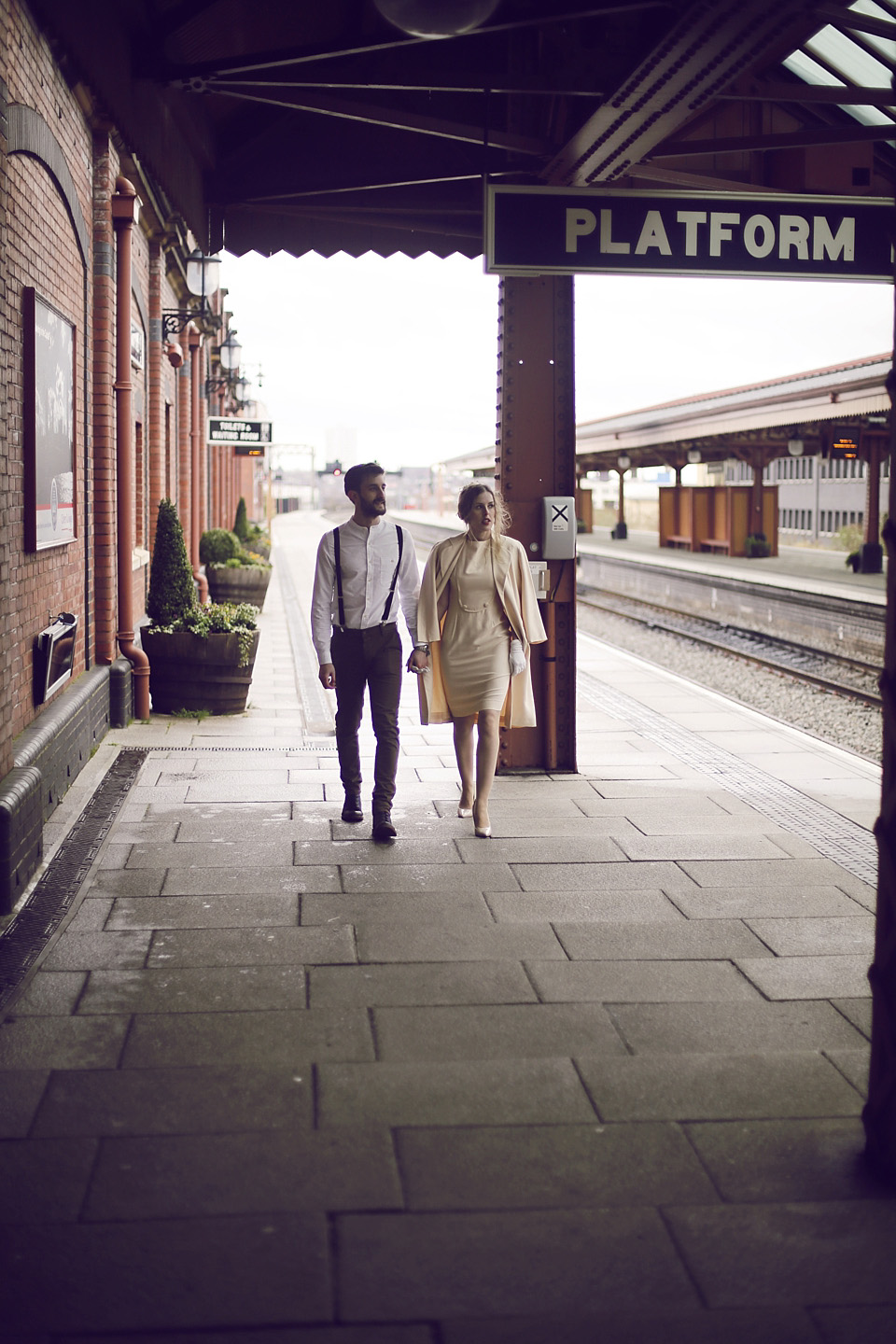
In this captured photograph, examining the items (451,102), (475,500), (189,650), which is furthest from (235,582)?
(475,500)

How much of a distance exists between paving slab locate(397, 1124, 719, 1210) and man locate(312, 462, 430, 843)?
304 cm

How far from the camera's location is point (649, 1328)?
94.3 inches

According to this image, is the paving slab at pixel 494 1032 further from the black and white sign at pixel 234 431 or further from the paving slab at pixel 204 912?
the black and white sign at pixel 234 431

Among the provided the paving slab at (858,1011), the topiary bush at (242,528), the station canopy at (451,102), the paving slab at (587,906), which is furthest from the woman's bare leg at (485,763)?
the topiary bush at (242,528)

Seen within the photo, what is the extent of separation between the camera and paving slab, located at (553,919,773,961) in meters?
4.53

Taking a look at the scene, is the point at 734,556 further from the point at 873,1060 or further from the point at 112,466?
the point at 873,1060

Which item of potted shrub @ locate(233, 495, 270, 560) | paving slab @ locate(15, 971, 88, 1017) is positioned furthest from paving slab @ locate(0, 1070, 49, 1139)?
potted shrub @ locate(233, 495, 270, 560)

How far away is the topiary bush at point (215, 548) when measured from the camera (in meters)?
18.9

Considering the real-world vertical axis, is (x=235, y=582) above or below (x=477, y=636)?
above

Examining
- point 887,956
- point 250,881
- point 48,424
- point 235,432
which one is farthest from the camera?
point 235,432

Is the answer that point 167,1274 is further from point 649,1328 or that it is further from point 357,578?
point 357,578

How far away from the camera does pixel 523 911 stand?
501 centimetres

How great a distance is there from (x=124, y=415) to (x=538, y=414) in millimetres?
3226

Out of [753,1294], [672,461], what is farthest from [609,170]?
[672,461]
